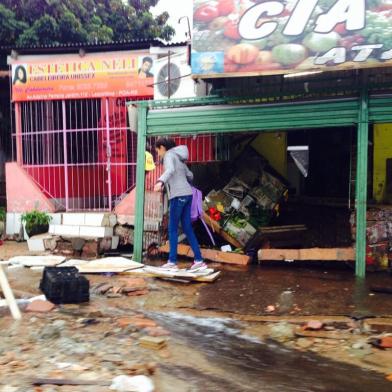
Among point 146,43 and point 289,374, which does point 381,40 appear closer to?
point 289,374

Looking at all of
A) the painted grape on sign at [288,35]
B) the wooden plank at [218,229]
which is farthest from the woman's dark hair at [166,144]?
the wooden plank at [218,229]

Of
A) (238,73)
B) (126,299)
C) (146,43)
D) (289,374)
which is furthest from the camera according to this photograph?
(146,43)

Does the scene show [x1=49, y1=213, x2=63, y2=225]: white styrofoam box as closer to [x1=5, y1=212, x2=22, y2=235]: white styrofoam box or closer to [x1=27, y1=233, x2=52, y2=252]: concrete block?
[x1=27, y1=233, x2=52, y2=252]: concrete block

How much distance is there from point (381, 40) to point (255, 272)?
3315mm

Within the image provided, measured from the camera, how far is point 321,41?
18.2 feet

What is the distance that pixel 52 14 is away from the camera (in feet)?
42.5

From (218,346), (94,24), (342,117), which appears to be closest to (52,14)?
(94,24)

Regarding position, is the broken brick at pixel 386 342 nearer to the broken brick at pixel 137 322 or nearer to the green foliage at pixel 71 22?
the broken brick at pixel 137 322

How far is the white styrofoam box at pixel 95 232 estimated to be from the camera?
27.6ft

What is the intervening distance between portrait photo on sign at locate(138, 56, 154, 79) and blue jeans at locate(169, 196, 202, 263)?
3813 millimetres

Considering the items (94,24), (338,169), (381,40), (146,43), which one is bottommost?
(338,169)

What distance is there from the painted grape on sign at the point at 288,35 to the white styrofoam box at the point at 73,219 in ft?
13.7

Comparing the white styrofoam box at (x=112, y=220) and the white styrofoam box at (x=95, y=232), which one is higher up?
the white styrofoam box at (x=112, y=220)

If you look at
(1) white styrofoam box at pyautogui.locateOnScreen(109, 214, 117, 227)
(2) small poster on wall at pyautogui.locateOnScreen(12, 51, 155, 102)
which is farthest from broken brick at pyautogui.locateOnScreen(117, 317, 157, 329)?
(2) small poster on wall at pyautogui.locateOnScreen(12, 51, 155, 102)
